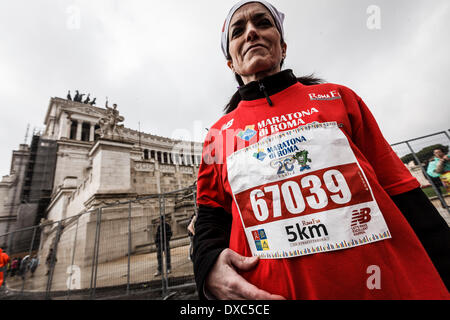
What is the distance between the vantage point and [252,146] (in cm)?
109

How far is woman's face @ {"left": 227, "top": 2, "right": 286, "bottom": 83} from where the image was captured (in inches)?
52.9

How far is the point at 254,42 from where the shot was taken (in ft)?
4.50

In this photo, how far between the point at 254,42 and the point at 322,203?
1181 millimetres

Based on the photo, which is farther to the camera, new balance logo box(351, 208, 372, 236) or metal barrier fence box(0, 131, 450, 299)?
metal barrier fence box(0, 131, 450, 299)

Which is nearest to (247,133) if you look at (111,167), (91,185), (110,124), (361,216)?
(361,216)

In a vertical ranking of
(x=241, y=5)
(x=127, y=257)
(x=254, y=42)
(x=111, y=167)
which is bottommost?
(x=127, y=257)

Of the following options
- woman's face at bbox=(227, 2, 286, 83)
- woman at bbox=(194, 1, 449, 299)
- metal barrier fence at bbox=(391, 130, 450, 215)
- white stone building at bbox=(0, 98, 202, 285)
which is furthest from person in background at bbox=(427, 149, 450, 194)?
white stone building at bbox=(0, 98, 202, 285)

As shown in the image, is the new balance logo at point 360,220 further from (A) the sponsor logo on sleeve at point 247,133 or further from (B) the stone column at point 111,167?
(B) the stone column at point 111,167

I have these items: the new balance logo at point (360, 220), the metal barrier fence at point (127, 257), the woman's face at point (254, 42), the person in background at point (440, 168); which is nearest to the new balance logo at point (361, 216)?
the new balance logo at point (360, 220)

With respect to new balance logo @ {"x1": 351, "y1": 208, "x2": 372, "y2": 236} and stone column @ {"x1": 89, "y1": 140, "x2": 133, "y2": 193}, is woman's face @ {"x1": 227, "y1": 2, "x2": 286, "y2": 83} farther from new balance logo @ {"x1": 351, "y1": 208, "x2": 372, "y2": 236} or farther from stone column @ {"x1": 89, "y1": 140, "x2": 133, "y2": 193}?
stone column @ {"x1": 89, "y1": 140, "x2": 133, "y2": 193}

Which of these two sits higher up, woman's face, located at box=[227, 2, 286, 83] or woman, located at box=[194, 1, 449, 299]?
woman's face, located at box=[227, 2, 286, 83]

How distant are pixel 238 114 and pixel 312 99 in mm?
472

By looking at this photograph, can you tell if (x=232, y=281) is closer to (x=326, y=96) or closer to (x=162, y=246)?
(x=326, y=96)

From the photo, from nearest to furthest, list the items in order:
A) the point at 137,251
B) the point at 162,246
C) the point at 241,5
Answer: the point at 241,5 < the point at 162,246 < the point at 137,251
